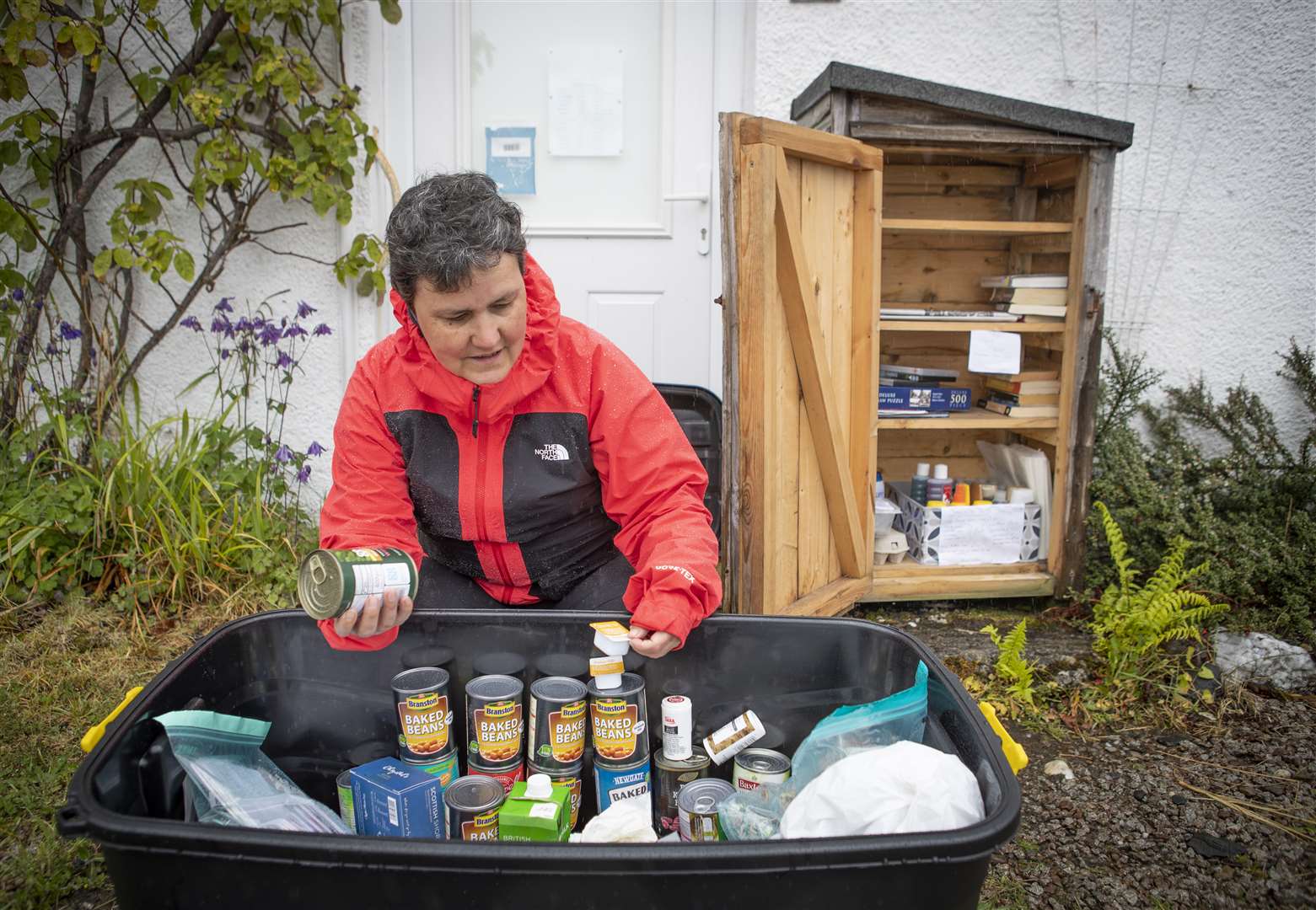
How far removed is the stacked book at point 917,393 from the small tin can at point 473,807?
8.06 ft

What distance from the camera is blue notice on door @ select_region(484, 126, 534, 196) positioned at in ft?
12.0

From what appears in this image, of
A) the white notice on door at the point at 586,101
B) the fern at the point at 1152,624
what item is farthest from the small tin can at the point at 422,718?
the white notice on door at the point at 586,101

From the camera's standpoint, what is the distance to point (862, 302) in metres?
3.14

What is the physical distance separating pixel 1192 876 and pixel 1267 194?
3.25m

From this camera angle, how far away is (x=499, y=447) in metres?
1.85

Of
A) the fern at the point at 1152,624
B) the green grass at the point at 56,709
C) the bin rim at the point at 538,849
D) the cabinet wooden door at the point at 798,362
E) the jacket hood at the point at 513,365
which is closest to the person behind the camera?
the bin rim at the point at 538,849

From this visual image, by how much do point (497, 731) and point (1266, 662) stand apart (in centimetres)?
276

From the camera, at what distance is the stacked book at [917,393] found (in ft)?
11.5

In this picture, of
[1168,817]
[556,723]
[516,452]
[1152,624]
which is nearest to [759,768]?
[556,723]

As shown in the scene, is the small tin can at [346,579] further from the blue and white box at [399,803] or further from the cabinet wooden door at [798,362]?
the cabinet wooden door at [798,362]

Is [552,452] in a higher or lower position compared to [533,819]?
higher

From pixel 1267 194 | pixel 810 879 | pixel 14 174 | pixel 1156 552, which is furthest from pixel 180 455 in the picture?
pixel 1267 194

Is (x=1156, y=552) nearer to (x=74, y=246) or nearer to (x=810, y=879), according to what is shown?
(x=810, y=879)

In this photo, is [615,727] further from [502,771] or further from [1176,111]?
[1176,111]
